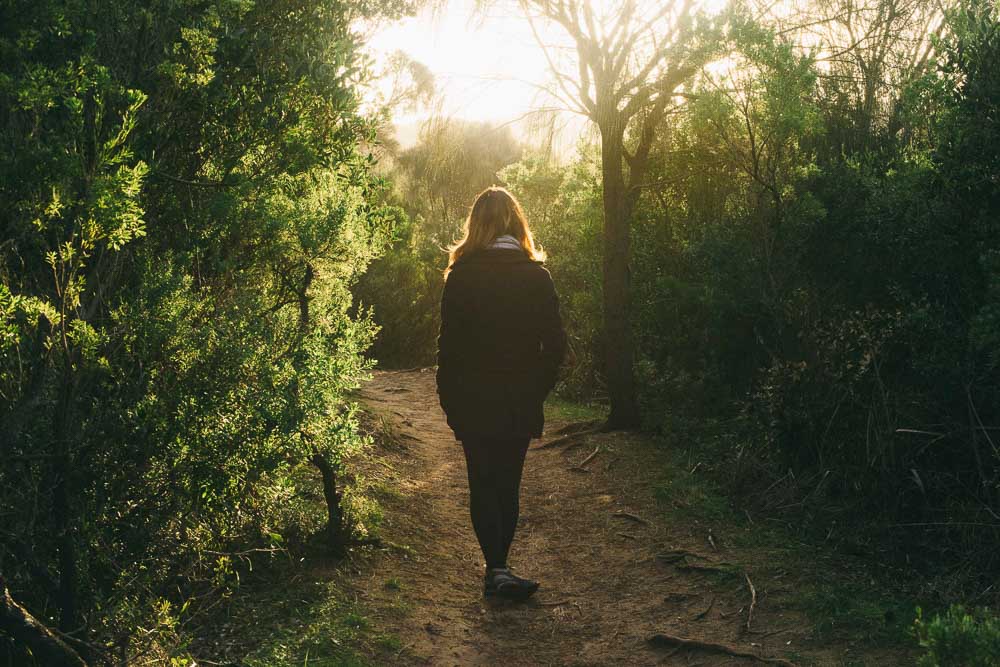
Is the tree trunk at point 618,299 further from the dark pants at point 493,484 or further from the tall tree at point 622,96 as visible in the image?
the dark pants at point 493,484

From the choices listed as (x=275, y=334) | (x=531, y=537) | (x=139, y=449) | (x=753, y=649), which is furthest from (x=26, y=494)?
(x=531, y=537)

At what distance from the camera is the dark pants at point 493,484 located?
5320 millimetres

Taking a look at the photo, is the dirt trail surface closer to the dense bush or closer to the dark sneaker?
the dark sneaker

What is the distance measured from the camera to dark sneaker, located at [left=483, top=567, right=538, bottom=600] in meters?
5.27

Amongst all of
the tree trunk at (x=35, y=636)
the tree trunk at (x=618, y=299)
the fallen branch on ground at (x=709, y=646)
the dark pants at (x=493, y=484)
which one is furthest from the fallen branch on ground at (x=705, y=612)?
the tree trunk at (x=618, y=299)

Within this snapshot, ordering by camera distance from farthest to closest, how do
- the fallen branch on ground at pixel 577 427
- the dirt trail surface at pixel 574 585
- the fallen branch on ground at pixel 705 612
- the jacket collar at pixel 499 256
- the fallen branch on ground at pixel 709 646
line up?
the fallen branch on ground at pixel 577 427, the jacket collar at pixel 499 256, the fallen branch on ground at pixel 705 612, the dirt trail surface at pixel 574 585, the fallen branch on ground at pixel 709 646

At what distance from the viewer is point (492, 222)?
212 inches

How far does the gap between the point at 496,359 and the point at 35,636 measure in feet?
9.21

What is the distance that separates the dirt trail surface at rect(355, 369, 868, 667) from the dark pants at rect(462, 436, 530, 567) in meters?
0.38

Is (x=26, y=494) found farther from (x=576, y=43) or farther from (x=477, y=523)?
(x=576, y=43)

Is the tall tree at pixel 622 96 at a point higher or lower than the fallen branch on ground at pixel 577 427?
higher

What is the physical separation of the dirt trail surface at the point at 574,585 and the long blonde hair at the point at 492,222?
2132 millimetres

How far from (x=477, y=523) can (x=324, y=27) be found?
3205 mm

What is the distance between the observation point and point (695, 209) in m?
11.4
